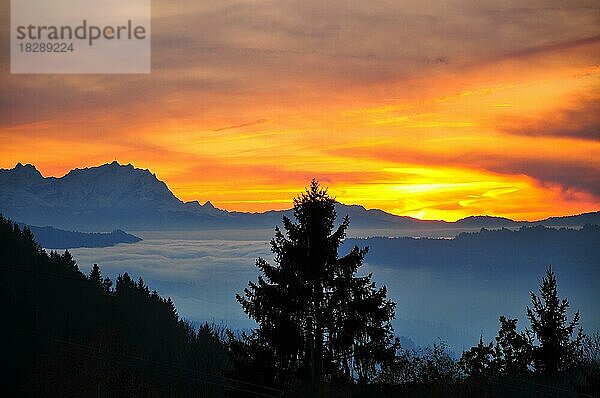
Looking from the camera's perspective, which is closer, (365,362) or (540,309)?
(365,362)

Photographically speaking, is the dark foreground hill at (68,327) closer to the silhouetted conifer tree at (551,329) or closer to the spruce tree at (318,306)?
the silhouetted conifer tree at (551,329)

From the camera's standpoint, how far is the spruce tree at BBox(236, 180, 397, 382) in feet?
79.4

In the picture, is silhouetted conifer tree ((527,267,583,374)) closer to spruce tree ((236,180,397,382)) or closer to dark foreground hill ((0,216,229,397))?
spruce tree ((236,180,397,382))

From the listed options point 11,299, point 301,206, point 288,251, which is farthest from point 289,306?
point 11,299

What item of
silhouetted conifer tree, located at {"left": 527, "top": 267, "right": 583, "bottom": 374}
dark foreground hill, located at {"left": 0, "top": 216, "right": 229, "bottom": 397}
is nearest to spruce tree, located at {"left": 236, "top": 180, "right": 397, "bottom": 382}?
silhouetted conifer tree, located at {"left": 527, "top": 267, "right": 583, "bottom": 374}

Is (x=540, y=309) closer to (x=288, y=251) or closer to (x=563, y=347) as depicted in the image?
(x=563, y=347)

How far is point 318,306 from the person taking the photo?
24359 mm

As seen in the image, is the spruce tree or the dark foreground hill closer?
the spruce tree

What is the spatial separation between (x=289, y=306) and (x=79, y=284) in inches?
3249

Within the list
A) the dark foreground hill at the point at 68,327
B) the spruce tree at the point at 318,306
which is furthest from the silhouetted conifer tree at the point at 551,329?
the dark foreground hill at the point at 68,327

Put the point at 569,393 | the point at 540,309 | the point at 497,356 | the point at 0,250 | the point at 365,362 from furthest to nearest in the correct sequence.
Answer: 1. the point at 0,250
2. the point at 540,309
3. the point at 497,356
4. the point at 365,362
5. the point at 569,393

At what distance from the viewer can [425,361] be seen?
69.3 ft

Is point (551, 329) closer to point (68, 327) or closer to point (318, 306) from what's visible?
point (318, 306)

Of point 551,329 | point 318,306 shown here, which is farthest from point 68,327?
point 318,306
